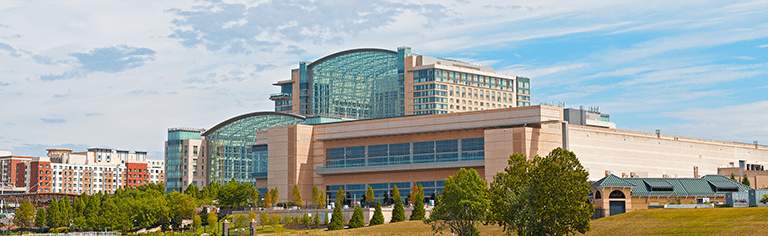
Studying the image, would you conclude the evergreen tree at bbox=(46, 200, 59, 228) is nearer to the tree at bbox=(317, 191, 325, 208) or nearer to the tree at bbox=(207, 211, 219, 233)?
the tree at bbox=(207, 211, 219, 233)

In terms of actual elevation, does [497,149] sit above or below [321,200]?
above

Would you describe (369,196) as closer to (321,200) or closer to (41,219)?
(321,200)

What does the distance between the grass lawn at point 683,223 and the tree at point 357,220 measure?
1313 centimetres

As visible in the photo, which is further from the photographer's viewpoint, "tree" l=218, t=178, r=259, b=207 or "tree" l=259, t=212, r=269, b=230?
"tree" l=218, t=178, r=259, b=207

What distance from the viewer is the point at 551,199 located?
78.9 m

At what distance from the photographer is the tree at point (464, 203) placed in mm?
87312

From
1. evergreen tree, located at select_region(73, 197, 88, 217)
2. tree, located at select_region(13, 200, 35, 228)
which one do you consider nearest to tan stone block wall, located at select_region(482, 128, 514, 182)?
evergreen tree, located at select_region(73, 197, 88, 217)

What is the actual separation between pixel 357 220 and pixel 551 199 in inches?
1414

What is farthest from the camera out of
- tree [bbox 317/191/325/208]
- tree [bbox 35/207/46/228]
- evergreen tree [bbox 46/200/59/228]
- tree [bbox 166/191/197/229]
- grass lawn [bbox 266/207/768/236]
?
tree [bbox 35/207/46/228]

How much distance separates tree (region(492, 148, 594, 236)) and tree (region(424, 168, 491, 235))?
544 centimetres

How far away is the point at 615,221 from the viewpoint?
89.3 meters

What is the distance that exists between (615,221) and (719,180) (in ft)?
109

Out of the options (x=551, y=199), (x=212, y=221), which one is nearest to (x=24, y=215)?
(x=212, y=221)

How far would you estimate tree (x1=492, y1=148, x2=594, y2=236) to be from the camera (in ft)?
257
